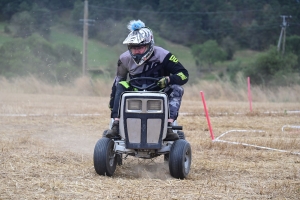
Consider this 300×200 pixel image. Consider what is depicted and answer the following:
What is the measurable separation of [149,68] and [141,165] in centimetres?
144

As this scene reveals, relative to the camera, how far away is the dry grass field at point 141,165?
602cm

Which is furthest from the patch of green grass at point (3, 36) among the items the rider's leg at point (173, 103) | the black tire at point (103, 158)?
the black tire at point (103, 158)

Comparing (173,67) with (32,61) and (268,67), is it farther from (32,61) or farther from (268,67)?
(268,67)

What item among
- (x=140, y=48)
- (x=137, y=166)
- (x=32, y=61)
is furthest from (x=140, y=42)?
(x=32, y=61)

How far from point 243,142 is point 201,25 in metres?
41.8

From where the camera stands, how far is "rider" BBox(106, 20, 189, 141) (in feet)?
24.0

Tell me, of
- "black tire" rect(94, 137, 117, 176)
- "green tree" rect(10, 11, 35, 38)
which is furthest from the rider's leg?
"green tree" rect(10, 11, 35, 38)

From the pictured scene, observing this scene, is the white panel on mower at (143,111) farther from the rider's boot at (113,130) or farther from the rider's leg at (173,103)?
the rider's leg at (173,103)

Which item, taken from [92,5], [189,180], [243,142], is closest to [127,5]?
[92,5]

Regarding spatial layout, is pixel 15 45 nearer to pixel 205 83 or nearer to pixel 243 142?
pixel 205 83

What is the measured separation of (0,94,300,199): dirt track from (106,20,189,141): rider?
800 mm

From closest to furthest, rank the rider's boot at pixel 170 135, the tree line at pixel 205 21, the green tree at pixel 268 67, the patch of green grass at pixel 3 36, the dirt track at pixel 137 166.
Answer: the dirt track at pixel 137 166 → the rider's boot at pixel 170 135 → the patch of green grass at pixel 3 36 → the green tree at pixel 268 67 → the tree line at pixel 205 21

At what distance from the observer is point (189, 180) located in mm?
6879

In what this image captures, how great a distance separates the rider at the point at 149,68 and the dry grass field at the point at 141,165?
0.85 meters
